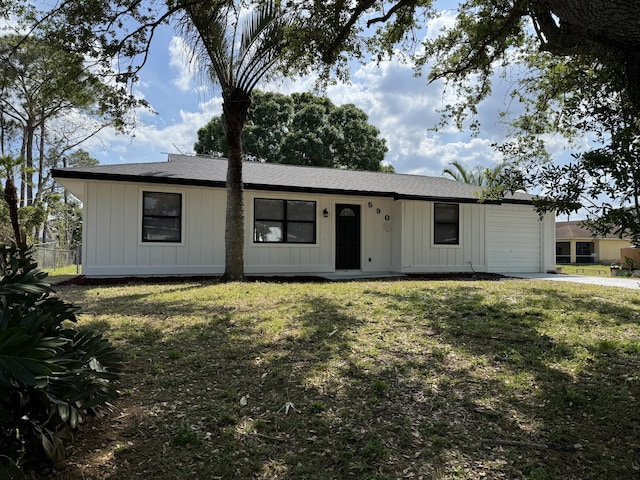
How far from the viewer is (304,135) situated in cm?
2638

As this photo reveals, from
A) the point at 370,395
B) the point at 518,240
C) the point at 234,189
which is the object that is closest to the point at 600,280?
the point at 518,240

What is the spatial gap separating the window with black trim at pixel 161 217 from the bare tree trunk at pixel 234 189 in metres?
1.95

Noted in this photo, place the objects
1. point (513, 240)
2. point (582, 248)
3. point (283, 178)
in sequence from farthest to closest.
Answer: point (582, 248) < point (513, 240) < point (283, 178)

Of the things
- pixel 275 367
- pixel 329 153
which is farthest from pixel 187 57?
pixel 329 153

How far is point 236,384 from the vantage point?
3.46 m

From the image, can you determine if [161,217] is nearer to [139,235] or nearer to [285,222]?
[139,235]

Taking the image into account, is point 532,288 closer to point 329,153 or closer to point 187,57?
point 187,57

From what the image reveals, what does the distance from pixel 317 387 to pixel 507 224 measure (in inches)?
462

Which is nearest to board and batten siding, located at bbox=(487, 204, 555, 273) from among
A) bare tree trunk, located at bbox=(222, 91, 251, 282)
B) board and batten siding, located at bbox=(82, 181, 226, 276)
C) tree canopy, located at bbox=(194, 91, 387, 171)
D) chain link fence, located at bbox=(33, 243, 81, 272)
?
bare tree trunk, located at bbox=(222, 91, 251, 282)

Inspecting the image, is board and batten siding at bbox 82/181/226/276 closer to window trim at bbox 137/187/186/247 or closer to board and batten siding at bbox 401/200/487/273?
window trim at bbox 137/187/186/247

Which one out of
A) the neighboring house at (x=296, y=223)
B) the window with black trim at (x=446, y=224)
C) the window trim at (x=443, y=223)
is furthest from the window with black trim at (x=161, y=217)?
the window with black trim at (x=446, y=224)

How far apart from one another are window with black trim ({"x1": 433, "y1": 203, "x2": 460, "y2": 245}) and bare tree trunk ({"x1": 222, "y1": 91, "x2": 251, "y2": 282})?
6.16 m

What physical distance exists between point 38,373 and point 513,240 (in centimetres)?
1390

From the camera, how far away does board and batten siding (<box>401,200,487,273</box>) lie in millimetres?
12141
